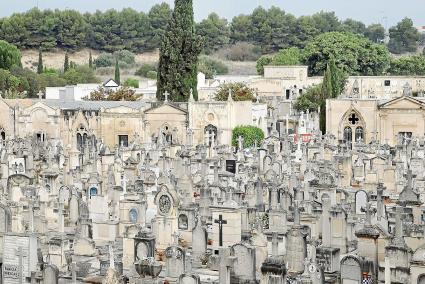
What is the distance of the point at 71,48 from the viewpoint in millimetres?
96125

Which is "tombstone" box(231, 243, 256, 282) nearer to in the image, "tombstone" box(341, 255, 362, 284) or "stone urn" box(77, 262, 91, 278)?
"tombstone" box(341, 255, 362, 284)

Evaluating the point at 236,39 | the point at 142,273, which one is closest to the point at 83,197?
the point at 142,273

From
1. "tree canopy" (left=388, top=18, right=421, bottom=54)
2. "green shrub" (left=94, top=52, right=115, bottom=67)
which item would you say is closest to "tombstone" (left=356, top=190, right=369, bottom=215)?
"green shrub" (left=94, top=52, right=115, bottom=67)

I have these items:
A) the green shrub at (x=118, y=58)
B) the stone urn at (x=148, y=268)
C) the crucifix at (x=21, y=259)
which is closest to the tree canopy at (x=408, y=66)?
the green shrub at (x=118, y=58)

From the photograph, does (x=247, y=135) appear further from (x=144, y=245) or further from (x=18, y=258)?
(x=18, y=258)

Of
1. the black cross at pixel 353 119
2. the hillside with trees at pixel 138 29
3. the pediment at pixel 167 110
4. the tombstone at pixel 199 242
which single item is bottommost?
the tombstone at pixel 199 242

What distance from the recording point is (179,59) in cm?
4122

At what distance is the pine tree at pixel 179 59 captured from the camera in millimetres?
41219

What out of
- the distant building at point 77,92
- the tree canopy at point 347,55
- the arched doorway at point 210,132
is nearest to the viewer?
the arched doorway at point 210,132

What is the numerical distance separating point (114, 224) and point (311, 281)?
5.89 meters

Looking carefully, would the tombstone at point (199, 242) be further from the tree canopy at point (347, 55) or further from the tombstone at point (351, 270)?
the tree canopy at point (347, 55)

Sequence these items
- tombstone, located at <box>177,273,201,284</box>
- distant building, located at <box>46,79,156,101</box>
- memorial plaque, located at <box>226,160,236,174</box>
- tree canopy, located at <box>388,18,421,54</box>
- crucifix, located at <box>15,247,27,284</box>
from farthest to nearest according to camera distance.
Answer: tree canopy, located at <box>388,18,421,54</box> < distant building, located at <box>46,79,156,101</box> < memorial plaque, located at <box>226,160,236,174</box> < crucifix, located at <box>15,247,27,284</box> < tombstone, located at <box>177,273,201,284</box>

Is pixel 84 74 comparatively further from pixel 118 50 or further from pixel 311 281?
pixel 311 281

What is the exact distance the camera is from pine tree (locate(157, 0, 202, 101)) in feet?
135
